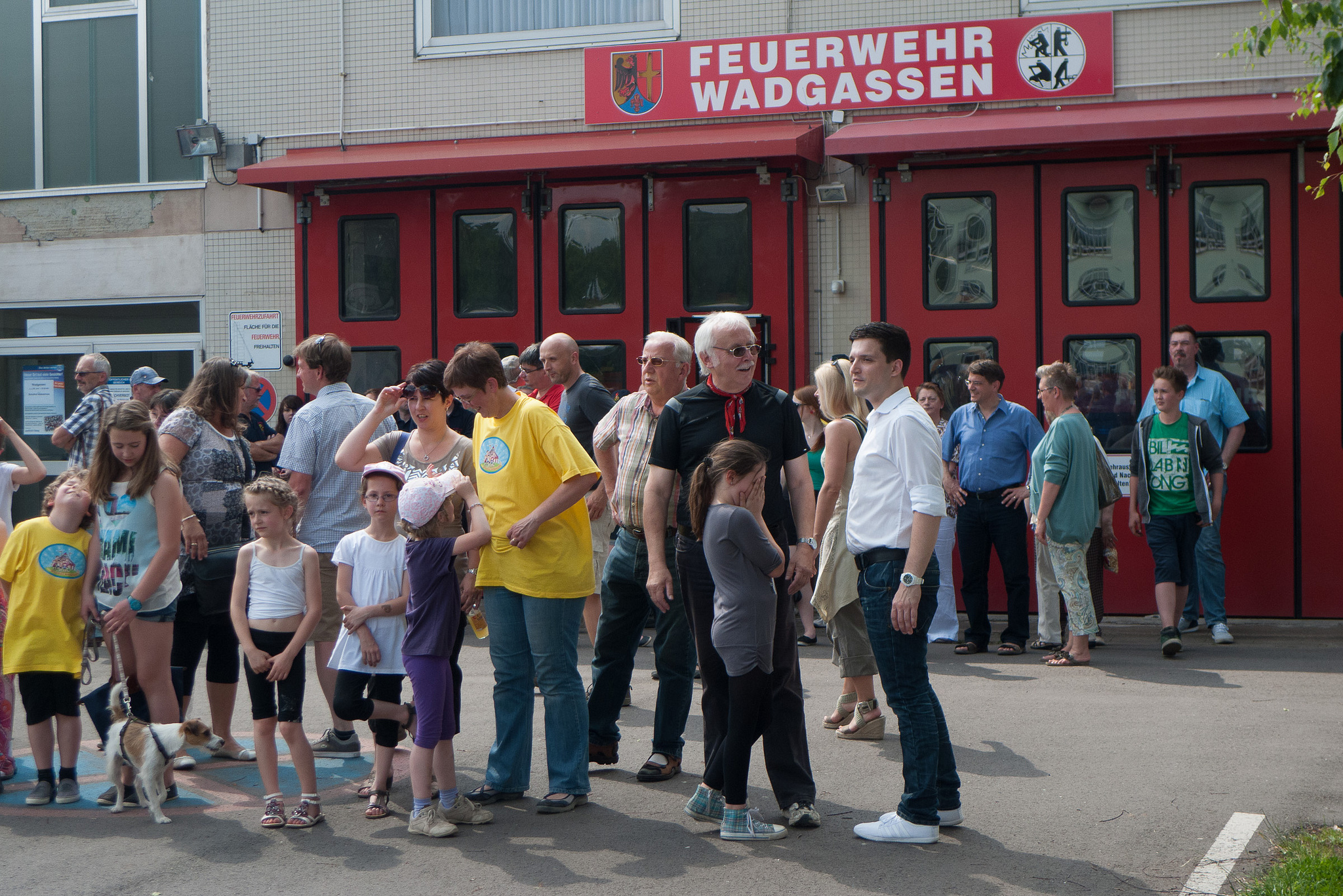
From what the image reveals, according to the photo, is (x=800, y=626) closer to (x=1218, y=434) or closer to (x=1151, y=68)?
(x=1218, y=434)

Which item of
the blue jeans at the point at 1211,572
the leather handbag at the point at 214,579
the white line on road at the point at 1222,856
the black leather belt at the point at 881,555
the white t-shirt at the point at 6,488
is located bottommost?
the white line on road at the point at 1222,856

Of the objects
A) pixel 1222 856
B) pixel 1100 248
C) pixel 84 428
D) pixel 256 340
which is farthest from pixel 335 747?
pixel 1100 248

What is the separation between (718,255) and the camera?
10.7m

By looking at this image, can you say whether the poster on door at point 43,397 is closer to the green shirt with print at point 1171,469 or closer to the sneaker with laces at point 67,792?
the sneaker with laces at point 67,792

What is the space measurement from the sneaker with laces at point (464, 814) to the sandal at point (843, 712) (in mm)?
2085

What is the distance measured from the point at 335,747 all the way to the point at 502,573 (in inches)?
68.7

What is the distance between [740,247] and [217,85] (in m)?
5.26

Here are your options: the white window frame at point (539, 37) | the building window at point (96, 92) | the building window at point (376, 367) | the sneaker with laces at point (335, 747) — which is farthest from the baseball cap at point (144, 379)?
the sneaker with laces at point (335, 747)

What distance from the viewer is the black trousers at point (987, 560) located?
8625 millimetres

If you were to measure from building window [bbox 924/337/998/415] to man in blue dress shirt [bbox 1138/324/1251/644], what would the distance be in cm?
136

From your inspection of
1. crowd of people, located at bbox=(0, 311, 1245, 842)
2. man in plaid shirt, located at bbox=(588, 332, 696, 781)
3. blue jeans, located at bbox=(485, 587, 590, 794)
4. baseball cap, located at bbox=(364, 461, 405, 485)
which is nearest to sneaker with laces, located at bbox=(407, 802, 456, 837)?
crowd of people, located at bbox=(0, 311, 1245, 842)

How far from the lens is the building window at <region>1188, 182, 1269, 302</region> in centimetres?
967

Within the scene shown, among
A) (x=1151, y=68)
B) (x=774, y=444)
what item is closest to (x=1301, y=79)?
(x=1151, y=68)

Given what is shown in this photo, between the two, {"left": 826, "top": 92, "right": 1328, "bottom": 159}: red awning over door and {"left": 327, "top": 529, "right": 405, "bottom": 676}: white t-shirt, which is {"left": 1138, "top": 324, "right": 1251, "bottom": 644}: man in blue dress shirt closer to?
{"left": 826, "top": 92, "right": 1328, "bottom": 159}: red awning over door
